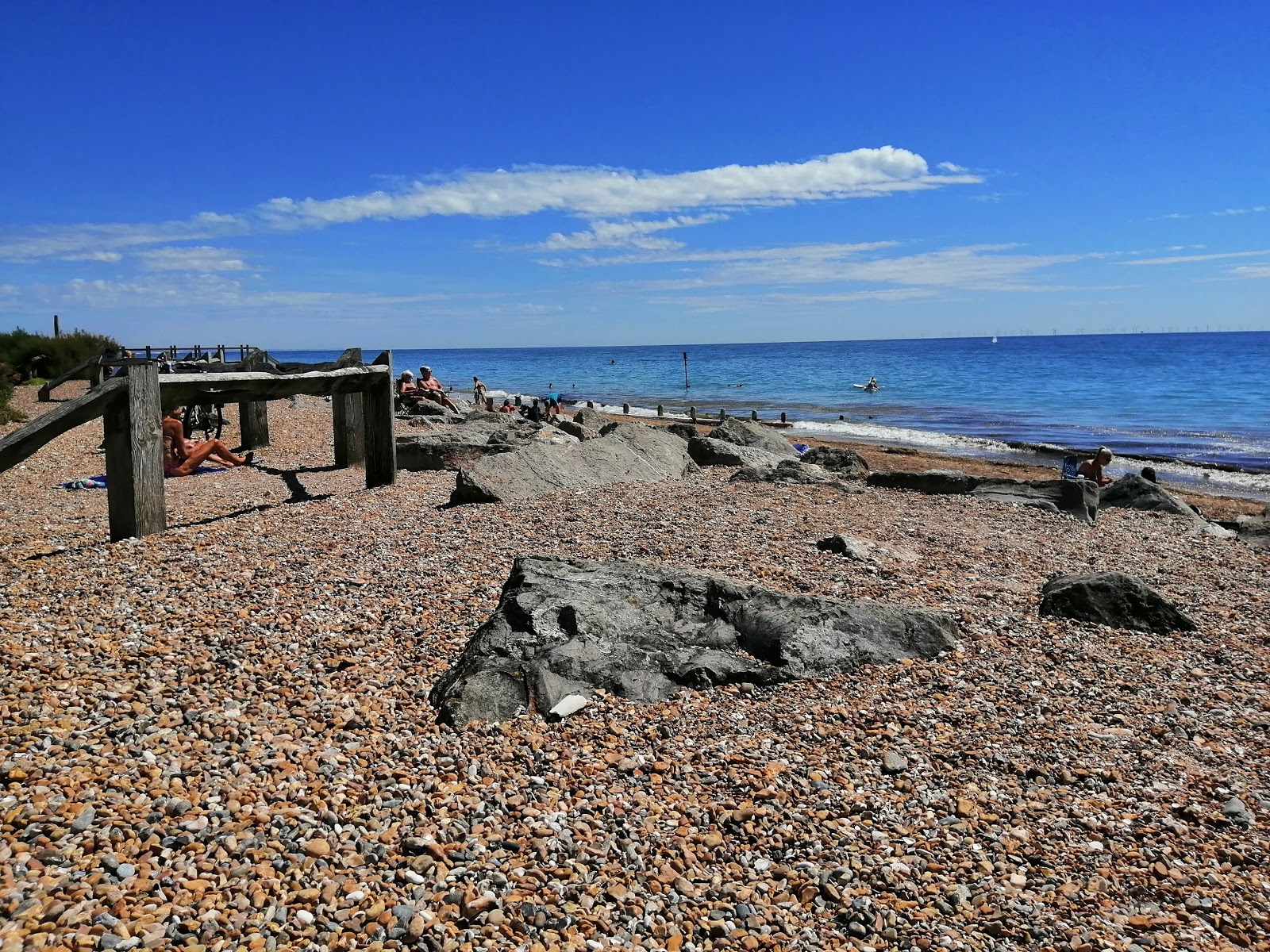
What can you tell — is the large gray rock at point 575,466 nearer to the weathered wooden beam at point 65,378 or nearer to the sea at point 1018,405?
the weathered wooden beam at point 65,378

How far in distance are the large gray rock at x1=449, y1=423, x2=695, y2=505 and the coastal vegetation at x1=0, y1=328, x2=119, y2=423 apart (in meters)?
27.2

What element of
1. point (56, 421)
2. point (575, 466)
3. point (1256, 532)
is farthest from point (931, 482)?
point (56, 421)

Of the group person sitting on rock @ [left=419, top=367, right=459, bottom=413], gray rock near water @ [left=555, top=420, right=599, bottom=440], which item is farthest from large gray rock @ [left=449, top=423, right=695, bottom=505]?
person sitting on rock @ [left=419, top=367, right=459, bottom=413]

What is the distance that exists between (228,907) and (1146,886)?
3.56 m

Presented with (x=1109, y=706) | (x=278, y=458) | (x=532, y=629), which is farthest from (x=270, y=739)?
(x=278, y=458)

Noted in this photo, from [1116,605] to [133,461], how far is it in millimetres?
8099

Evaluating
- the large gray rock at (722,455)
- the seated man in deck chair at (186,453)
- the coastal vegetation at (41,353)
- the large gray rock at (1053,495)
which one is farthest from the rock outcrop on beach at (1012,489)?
the coastal vegetation at (41,353)

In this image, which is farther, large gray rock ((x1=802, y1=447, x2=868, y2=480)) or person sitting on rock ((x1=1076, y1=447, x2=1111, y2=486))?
person sitting on rock ((x1=1076, y1=447, x2=1111, y2=486))

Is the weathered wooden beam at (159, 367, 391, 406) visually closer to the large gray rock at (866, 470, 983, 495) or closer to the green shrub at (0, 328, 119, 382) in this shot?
the large gray rock at (866, 470, 983, 495)

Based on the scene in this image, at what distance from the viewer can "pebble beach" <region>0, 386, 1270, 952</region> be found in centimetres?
333

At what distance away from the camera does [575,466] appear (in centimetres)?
1166

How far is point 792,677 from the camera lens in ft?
17.5

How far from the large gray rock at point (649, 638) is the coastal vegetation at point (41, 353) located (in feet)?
106

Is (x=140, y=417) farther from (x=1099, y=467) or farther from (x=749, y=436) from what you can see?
(x=1099, y=467)
